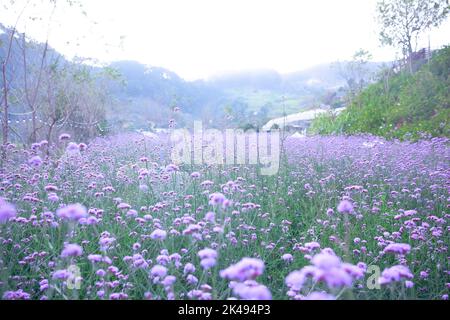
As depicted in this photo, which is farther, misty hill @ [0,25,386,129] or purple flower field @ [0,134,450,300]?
misty hill @ [0,25,386,129]

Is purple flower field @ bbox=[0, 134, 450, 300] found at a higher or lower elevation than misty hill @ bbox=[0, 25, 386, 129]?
lower

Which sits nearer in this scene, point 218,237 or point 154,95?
point 218,237

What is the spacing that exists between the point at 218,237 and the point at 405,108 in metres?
11.5

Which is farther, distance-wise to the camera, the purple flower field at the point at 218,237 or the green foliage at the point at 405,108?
the green foliage at the point at 405,108

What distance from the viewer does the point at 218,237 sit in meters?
2.94

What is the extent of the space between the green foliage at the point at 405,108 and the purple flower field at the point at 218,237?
16.4 feet

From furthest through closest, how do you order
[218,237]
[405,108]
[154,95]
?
[154,95] < [405,108] < [218,237]

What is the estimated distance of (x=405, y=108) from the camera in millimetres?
12406

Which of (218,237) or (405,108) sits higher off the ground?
(405,108)

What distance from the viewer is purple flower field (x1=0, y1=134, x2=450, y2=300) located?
1.95m

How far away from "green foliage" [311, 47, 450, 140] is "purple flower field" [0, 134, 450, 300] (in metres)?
4.99

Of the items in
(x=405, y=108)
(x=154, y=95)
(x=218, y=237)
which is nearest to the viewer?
(x=218, y=237)

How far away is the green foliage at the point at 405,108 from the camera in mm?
10570
